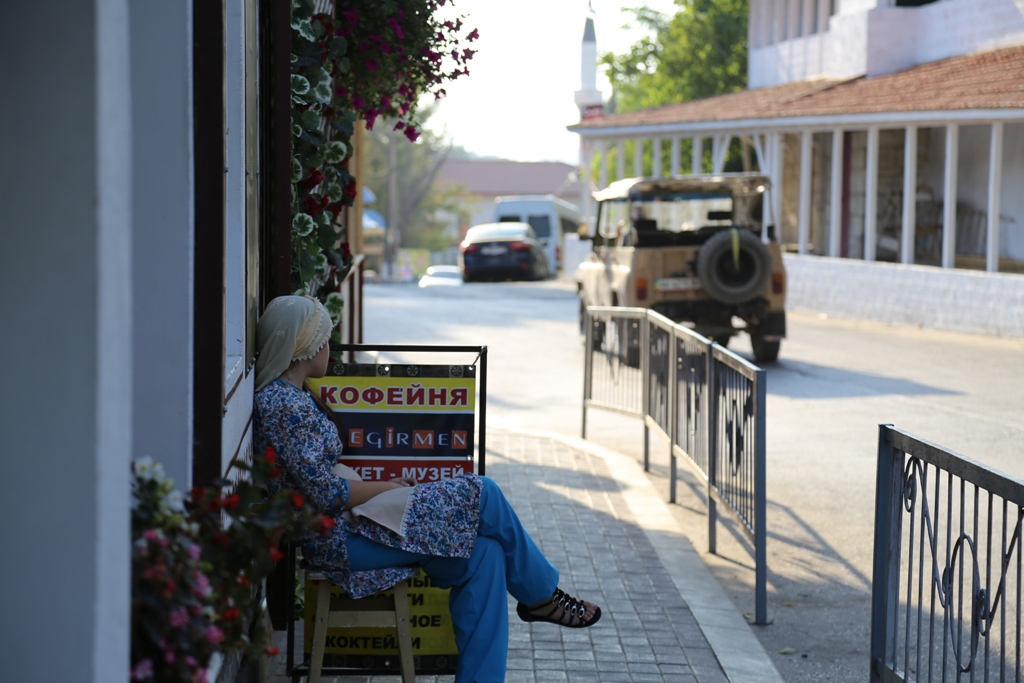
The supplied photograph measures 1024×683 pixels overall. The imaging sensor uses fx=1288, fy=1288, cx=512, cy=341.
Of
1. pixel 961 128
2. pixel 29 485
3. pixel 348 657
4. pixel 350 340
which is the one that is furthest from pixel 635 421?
pixel 961 128

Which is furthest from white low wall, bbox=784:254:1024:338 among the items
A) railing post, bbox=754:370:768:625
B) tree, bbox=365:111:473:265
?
tree, bbox=365:111:473:265

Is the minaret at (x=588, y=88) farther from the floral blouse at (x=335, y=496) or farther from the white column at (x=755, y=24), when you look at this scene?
the floral blouse at (x=335, y=496)

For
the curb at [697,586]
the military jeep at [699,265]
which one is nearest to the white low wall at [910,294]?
the military jeep at [699,265]

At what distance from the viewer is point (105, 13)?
7.29 feet

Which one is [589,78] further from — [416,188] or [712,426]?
[416,188]

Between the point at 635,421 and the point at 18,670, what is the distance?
9.31 metres

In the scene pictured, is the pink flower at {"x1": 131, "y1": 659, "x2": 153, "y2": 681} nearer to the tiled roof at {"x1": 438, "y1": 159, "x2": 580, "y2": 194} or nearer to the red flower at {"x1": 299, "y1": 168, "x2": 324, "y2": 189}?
the red flower at {"x1": 299, "y1": 168, "x2": 324, "y2": 189}

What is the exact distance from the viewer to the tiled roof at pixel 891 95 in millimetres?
18953

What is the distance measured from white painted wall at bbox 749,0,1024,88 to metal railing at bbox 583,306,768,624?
14.0 metres

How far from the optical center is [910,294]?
1964 cm

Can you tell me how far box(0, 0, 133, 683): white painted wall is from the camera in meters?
2.21

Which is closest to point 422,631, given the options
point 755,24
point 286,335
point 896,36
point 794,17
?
point 286,335

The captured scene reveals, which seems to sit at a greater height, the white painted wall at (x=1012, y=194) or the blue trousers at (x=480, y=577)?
the white painted wall at (x=1012, y=194)

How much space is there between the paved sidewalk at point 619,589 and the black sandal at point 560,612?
0.35 m
